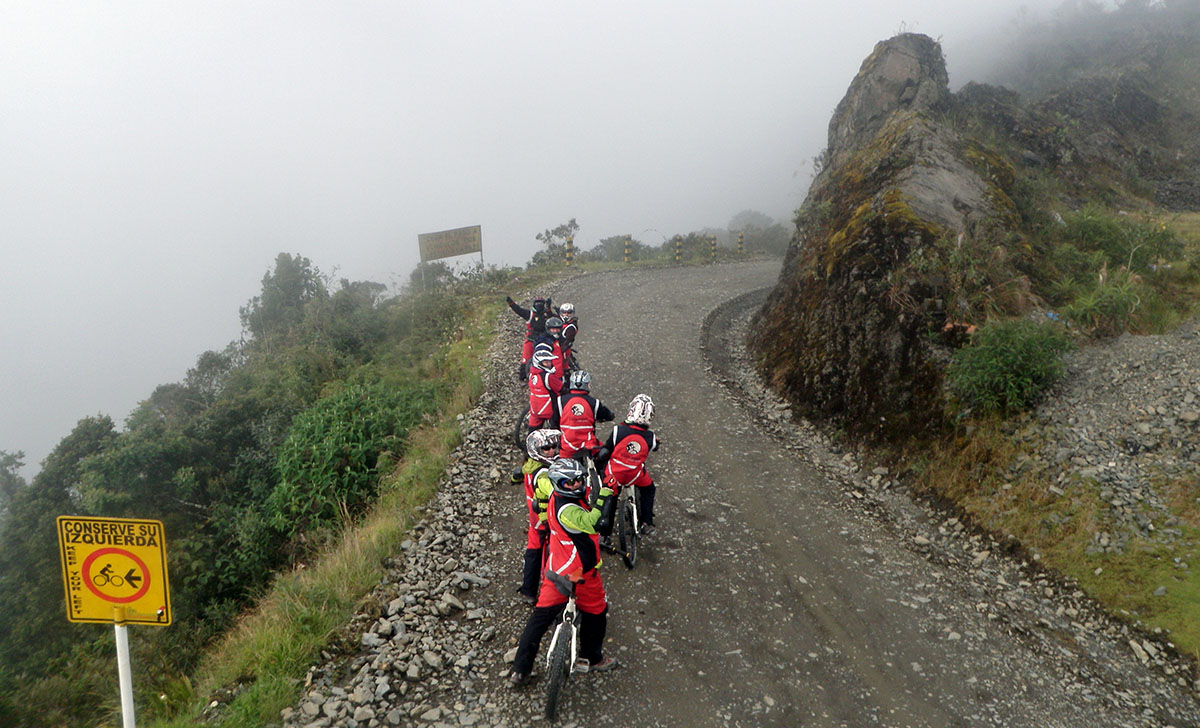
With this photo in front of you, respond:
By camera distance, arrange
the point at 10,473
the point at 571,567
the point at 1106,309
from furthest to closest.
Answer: the point at 10,473, the point at 1106,309, the point at 571,567

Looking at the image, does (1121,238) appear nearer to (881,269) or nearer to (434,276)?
(881,269)

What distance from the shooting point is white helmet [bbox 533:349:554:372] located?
8.88 m

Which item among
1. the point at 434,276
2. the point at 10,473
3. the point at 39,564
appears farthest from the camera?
the point at 434,276

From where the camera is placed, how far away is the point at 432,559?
289 inches

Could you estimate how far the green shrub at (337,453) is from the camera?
9.86 metres

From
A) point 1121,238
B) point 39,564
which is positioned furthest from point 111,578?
point 1121,238

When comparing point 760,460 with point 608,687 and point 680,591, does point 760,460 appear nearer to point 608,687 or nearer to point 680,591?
point 680,591

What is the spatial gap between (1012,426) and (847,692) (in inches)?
201

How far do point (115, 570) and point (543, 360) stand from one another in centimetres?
561

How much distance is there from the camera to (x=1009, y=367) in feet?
29.1

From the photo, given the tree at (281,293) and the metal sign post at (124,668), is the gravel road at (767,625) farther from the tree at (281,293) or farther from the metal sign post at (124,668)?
the tree at (281,293)

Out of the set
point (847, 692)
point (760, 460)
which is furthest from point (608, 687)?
point (760, 460)

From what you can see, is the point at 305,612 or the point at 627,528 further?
the point at 627,528

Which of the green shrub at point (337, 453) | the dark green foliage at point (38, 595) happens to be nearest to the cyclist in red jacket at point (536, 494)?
the green shrub at point (337, 453)
